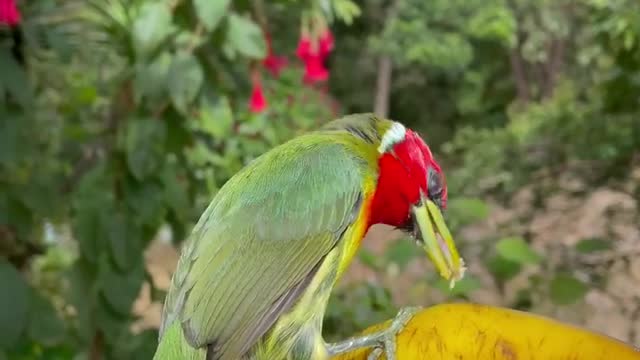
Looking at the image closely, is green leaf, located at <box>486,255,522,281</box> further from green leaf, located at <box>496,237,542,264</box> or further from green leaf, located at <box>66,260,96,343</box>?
green leaf, located at <box>66,260,96,343</box>

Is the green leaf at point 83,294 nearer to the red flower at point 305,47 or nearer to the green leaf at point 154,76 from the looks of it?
the green leaf at point 154,76

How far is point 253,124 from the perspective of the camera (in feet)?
4.55

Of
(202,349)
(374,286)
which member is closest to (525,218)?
(374,286)

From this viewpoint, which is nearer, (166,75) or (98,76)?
(166,75)

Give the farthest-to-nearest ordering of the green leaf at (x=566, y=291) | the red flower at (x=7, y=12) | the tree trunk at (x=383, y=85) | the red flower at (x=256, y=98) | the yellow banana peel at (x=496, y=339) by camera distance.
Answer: the tree trunk at (x=383, y=85), the red flower at (x=256, y=98), the green leaf at (x=566, y=291), the red flower at (x=7, y=12), the yellow banana peel at (x=496, y=339)

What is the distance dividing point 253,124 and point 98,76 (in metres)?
0.25

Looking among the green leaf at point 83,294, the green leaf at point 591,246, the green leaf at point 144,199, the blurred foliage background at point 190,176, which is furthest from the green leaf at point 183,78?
the green leaf at point 591,246

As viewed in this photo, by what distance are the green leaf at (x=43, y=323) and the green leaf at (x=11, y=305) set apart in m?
0.05

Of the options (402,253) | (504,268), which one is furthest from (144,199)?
(504,268)

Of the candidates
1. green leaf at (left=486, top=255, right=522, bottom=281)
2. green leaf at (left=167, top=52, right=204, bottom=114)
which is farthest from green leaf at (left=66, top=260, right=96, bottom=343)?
green leaf at (left=486, top=255, right=522, bottom=281)

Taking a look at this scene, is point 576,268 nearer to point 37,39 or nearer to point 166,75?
point 166,75

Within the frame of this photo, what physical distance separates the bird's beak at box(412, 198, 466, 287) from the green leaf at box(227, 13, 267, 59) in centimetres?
40

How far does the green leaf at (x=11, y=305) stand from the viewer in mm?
830

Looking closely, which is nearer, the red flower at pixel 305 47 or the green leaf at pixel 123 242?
the green leaf at pixel 123 242
